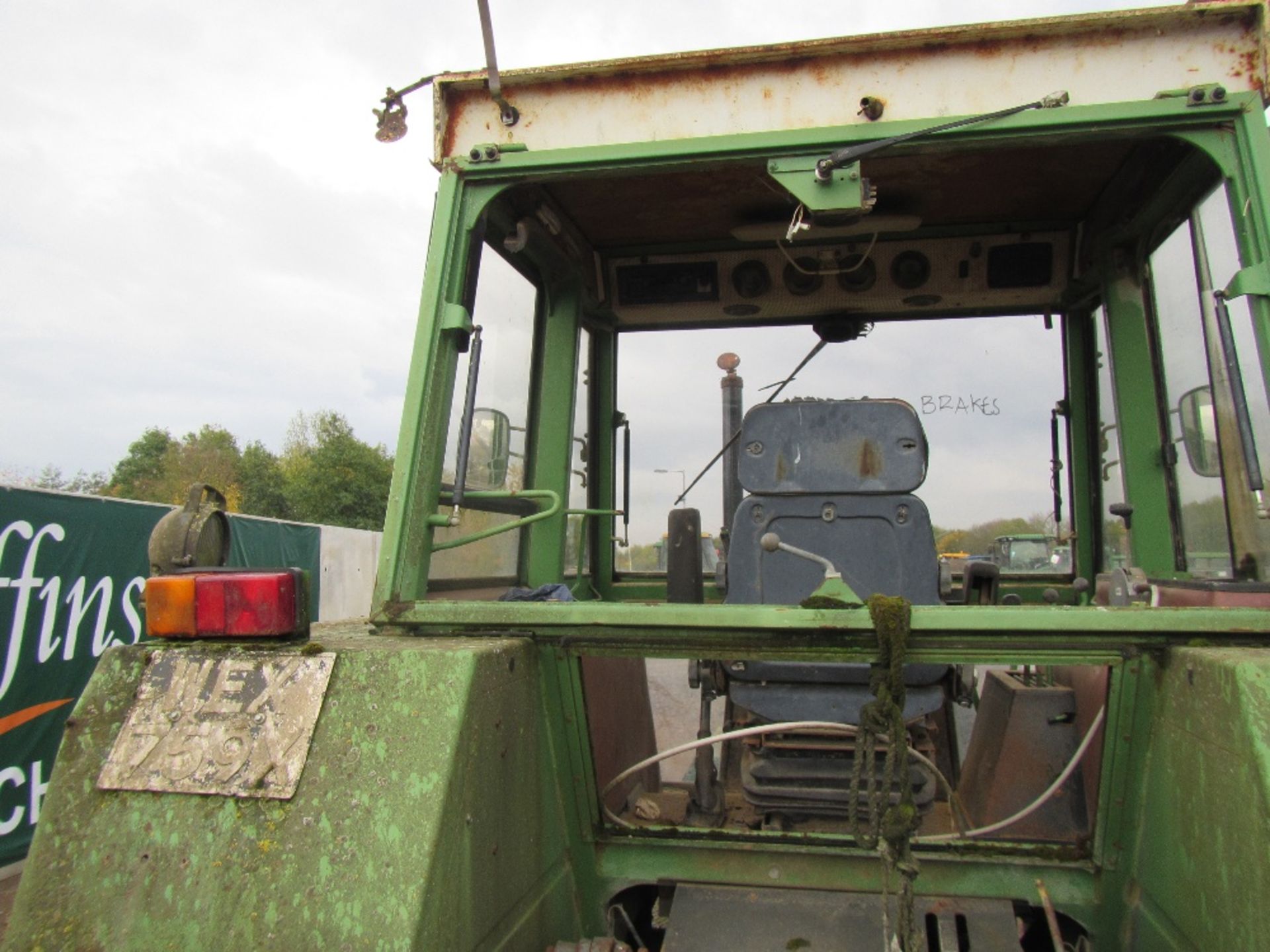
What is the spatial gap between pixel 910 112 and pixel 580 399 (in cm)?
177

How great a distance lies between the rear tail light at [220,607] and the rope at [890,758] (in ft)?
3.46

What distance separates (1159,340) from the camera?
8.59 feet

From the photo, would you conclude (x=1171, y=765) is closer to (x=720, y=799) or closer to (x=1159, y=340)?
(x=720, y=799)

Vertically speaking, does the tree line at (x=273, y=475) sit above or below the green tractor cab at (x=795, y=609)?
above

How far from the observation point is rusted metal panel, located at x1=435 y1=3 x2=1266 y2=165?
5.55 ft

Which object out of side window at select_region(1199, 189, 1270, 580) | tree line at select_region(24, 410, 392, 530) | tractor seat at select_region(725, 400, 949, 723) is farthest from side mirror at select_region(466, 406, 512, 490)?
tree line at select_region(24, 410, 392, 530)

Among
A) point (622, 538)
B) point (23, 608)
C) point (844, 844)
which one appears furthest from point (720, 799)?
point (23, 608)

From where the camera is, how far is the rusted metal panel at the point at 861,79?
5.55 feet

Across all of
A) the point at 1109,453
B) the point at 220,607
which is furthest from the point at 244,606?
the point at 1109,453

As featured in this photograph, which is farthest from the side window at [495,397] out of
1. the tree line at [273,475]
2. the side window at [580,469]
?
the tree line at [273,475]

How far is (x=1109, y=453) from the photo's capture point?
9.66 feet

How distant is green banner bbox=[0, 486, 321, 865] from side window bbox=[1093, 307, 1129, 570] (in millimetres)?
4451

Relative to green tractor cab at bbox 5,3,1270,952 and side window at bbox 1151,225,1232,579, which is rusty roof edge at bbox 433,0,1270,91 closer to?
green tractor cab at bbox 5,3,1270,952

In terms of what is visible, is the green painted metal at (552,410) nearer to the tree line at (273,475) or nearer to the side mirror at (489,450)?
the side mirror at (489,450)
